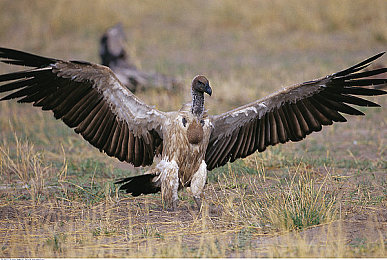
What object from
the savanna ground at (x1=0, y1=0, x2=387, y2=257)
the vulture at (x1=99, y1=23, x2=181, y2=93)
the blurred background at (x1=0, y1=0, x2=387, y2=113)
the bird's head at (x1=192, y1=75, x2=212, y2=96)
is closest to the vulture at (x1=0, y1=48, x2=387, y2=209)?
the bird's head at (x1=192, y1=75, x2=212, y2=96)

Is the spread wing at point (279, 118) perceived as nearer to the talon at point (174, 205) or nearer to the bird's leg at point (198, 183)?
the bird's leg at point (198, 183)

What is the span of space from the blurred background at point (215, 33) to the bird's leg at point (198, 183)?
6335 millimetres

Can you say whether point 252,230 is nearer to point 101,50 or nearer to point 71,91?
point 71,91

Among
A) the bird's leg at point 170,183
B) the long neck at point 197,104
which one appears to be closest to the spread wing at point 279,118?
the long neck at point 197,104

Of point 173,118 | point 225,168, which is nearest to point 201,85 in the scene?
point 173,118

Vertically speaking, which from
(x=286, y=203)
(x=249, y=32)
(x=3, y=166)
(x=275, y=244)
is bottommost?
(x=275, y=244)

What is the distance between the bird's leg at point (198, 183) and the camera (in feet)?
19.7

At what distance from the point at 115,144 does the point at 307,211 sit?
2151 millimetres

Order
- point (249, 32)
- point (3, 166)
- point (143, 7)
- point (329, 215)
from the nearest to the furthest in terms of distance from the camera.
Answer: point (329, 215), point (3, 166), point (249, 32), point (143, 7)

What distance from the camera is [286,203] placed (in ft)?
17.5

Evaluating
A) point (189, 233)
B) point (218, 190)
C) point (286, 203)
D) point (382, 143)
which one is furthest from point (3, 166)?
point (382, 143)

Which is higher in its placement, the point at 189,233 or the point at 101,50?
the point at 101,50

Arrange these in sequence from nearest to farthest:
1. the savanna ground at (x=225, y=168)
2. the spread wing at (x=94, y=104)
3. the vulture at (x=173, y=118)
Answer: the savanna ground at (x=225, y=168)
the spread wing at (x=94, y=104)
the vulture at (x=173, y=118)

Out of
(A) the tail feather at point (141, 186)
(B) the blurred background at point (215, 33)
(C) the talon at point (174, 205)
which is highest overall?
(B) the blurred background at point (215, 33)
